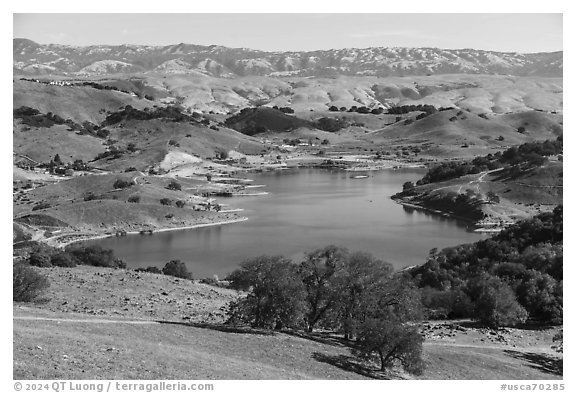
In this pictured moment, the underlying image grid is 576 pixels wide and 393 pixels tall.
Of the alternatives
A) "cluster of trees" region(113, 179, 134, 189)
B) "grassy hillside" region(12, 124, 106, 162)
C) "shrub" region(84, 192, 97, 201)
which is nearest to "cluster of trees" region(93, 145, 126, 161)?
"grassy hillside" region(12, 124, 106, 162)

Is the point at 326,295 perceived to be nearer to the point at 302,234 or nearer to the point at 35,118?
the point at 302,234

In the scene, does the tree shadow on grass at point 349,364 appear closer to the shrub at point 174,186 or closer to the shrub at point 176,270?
the shrub at point 176,270

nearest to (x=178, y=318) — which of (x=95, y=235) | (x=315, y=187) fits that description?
(x=95, y=235)

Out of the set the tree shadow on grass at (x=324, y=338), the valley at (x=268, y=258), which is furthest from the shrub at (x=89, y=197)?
the tree shadow on grass at (x=324, y=338)

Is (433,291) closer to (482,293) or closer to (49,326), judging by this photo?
(482,293)

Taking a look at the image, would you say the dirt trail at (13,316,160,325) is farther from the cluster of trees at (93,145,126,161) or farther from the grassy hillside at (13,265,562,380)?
the cluster of trees at (93,145,126,161)

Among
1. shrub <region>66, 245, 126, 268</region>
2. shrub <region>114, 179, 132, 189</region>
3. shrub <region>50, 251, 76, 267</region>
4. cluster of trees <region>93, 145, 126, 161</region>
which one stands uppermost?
cluster of trees <region>93, 145, 126, 161</region>
